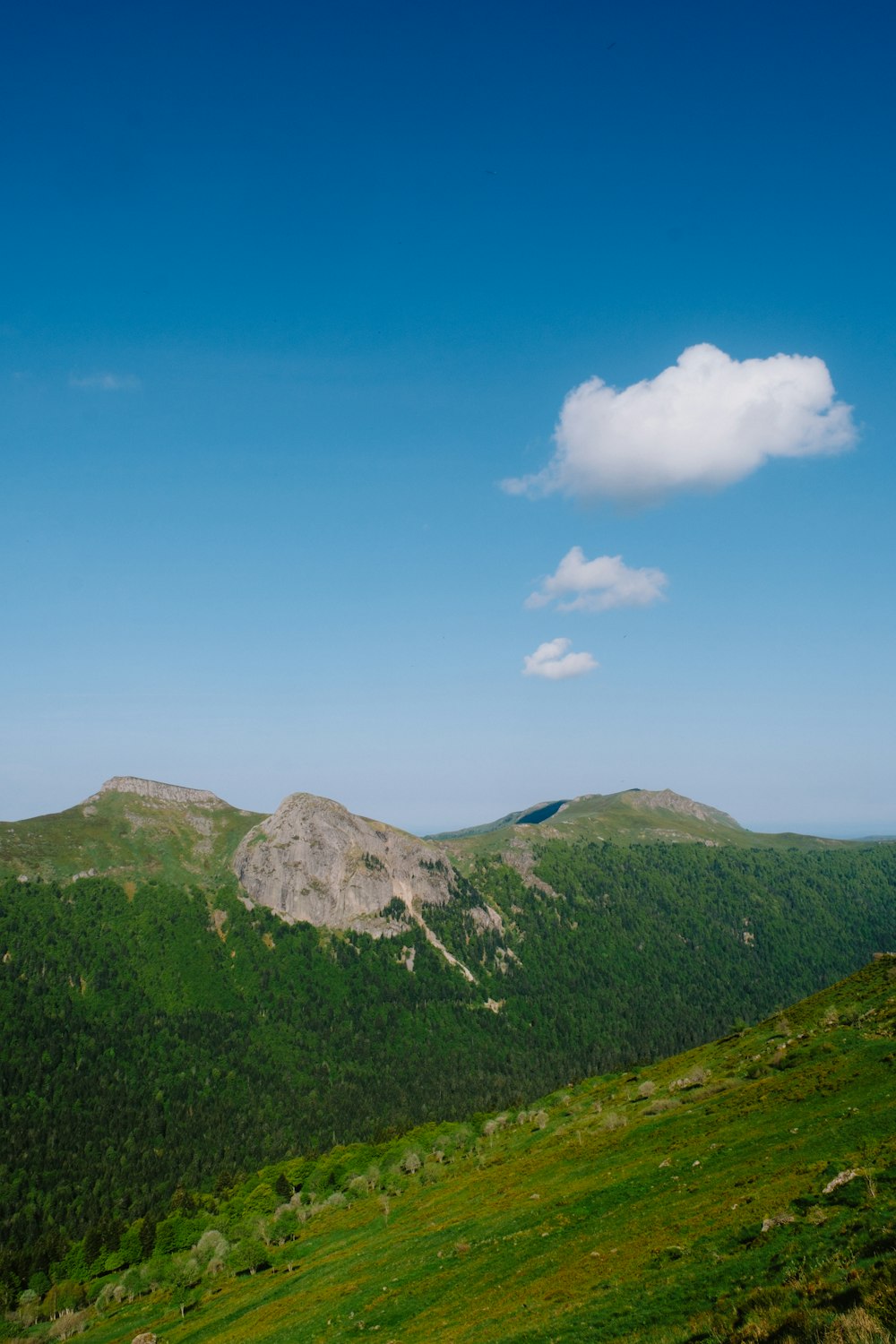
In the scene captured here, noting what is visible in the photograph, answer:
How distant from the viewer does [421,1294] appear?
45.1m

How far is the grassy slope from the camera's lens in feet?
74.9

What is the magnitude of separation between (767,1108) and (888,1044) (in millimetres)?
12721

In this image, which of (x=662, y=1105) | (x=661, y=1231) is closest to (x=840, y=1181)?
(x=661, y=1231)

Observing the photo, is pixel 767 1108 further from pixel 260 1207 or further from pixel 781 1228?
pixel 260 1207

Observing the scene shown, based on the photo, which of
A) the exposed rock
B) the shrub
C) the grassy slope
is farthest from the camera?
the shrub

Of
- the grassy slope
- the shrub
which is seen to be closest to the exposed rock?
the grassy slope

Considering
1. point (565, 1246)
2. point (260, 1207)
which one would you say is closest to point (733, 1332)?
point (565, 1246)

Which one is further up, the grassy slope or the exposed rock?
the exposed rock

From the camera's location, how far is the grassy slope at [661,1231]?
2283 cm

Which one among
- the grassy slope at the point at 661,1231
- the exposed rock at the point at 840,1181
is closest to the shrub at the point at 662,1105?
the grassy slope at the point at 661,1231

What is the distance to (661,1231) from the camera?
35.3 metres

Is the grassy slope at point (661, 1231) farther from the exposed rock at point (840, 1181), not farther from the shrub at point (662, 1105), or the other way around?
the shrub at point (662, 1105)

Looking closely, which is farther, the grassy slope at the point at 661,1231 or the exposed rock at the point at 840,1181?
the exposed rock at the point at 840,1181

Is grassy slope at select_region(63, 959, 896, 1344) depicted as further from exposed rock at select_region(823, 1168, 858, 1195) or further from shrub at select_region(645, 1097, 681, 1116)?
shrub at select_region(645, 1097, 681, 1116)
